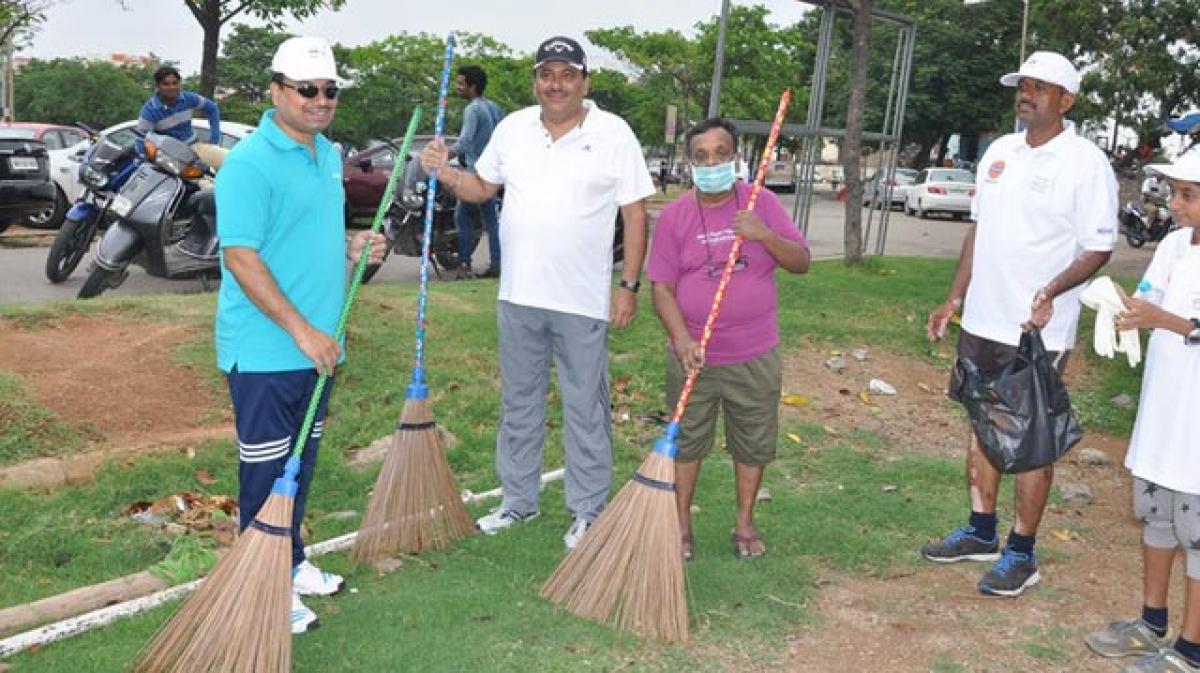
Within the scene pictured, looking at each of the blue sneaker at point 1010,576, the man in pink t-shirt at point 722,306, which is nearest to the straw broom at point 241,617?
the man in pink t-shirt at point 722,306

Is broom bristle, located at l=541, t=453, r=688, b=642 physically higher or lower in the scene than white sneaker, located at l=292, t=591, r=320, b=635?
higher

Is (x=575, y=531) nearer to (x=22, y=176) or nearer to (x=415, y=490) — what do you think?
(x=415, y=490)

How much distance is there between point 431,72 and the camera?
33719 mm

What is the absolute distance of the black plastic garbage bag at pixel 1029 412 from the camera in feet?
12.5

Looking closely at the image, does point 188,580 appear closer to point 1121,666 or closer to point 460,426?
point 460,426

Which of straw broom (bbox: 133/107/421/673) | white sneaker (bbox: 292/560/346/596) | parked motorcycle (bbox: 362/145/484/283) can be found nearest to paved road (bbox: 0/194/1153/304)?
parked motorcycle (bbox: 362/145/484/283)

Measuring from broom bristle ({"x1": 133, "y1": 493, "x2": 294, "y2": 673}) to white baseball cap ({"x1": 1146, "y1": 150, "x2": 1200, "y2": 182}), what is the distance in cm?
280

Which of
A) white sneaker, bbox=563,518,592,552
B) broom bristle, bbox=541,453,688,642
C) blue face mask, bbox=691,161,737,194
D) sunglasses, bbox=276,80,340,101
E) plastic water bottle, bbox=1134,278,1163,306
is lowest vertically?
white sneaker, bbox=563,518,592,552

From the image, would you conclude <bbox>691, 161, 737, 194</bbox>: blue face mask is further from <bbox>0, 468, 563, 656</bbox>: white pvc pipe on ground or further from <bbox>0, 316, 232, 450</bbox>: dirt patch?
<bbox>0, 316, 232, 450</bbox>: dirt patch

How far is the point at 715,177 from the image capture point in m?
3.74

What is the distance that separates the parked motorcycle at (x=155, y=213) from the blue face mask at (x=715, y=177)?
15.3 feet

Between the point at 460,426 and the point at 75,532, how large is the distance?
2.01m

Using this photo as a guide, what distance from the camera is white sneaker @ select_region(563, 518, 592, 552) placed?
13.4 ft

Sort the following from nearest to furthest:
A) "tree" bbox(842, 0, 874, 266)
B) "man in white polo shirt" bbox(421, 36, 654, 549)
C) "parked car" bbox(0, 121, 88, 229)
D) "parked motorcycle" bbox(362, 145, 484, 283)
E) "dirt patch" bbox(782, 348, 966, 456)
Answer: "man in white polo shirt" bbox(421, 36, 654, 549), "dirt patch" bbox(782, 348, 966, 456), "parked motorcycle" bbox(362, 145, 484, 283), "tree" bbox(842, 0, 874, 266), "parked car" bbox(0, 121, 88, 229)
